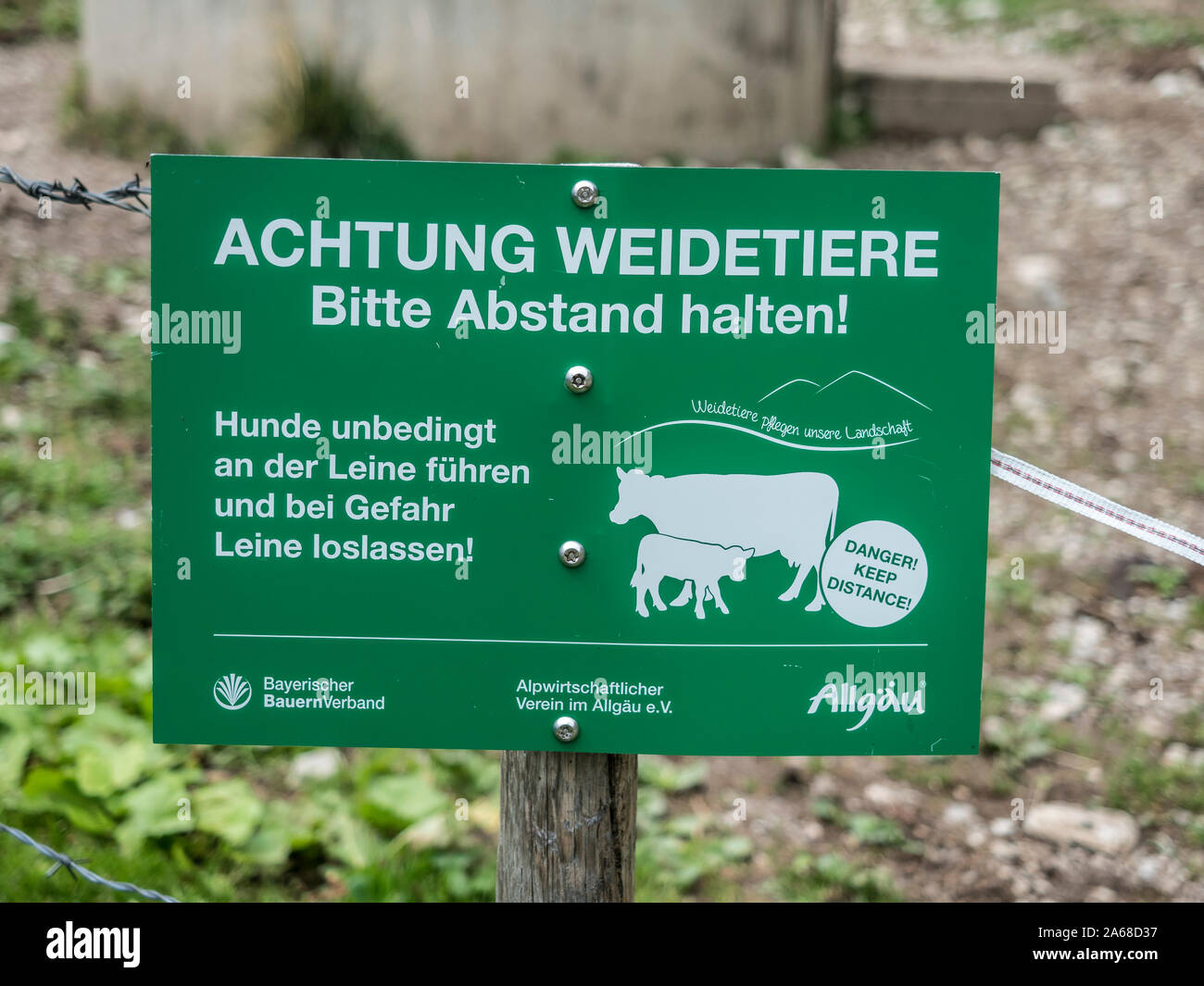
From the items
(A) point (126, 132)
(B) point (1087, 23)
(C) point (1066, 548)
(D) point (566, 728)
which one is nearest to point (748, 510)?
(D) point (566, 728)

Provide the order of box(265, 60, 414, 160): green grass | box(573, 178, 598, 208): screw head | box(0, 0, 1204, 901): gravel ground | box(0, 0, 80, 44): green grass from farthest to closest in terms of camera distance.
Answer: box(0, 0, 80, 44): green grass
box(265, 60, 414, 160): green grass
box(0, 0, 1204, 901): gravel ground
box(573, 178, 598, 208): screw head

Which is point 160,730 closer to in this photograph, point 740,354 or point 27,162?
point 740,354

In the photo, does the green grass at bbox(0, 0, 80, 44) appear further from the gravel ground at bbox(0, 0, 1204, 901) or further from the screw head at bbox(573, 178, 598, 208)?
the screw head at bbox(573, 178, 598, 208)

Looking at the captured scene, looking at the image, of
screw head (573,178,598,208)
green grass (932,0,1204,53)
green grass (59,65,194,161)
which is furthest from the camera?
green grass (932,0,1204,53)

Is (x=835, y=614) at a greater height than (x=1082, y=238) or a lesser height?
lesser

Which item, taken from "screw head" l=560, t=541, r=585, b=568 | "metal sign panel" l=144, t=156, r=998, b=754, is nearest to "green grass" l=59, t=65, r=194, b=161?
"metal sign panel" l=144, t=156, r=998, b=754

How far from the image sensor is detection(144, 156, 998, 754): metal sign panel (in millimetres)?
1625

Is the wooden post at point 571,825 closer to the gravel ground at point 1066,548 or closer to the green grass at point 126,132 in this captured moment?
the gravel ground at point 1066,548

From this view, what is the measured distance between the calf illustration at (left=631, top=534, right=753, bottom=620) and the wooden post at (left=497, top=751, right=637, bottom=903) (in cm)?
28

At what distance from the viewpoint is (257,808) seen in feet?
9.13

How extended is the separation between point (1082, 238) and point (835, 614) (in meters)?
5.71

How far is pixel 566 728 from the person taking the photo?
1667 mm

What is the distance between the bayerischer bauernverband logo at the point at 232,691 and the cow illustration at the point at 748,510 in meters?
0.59
